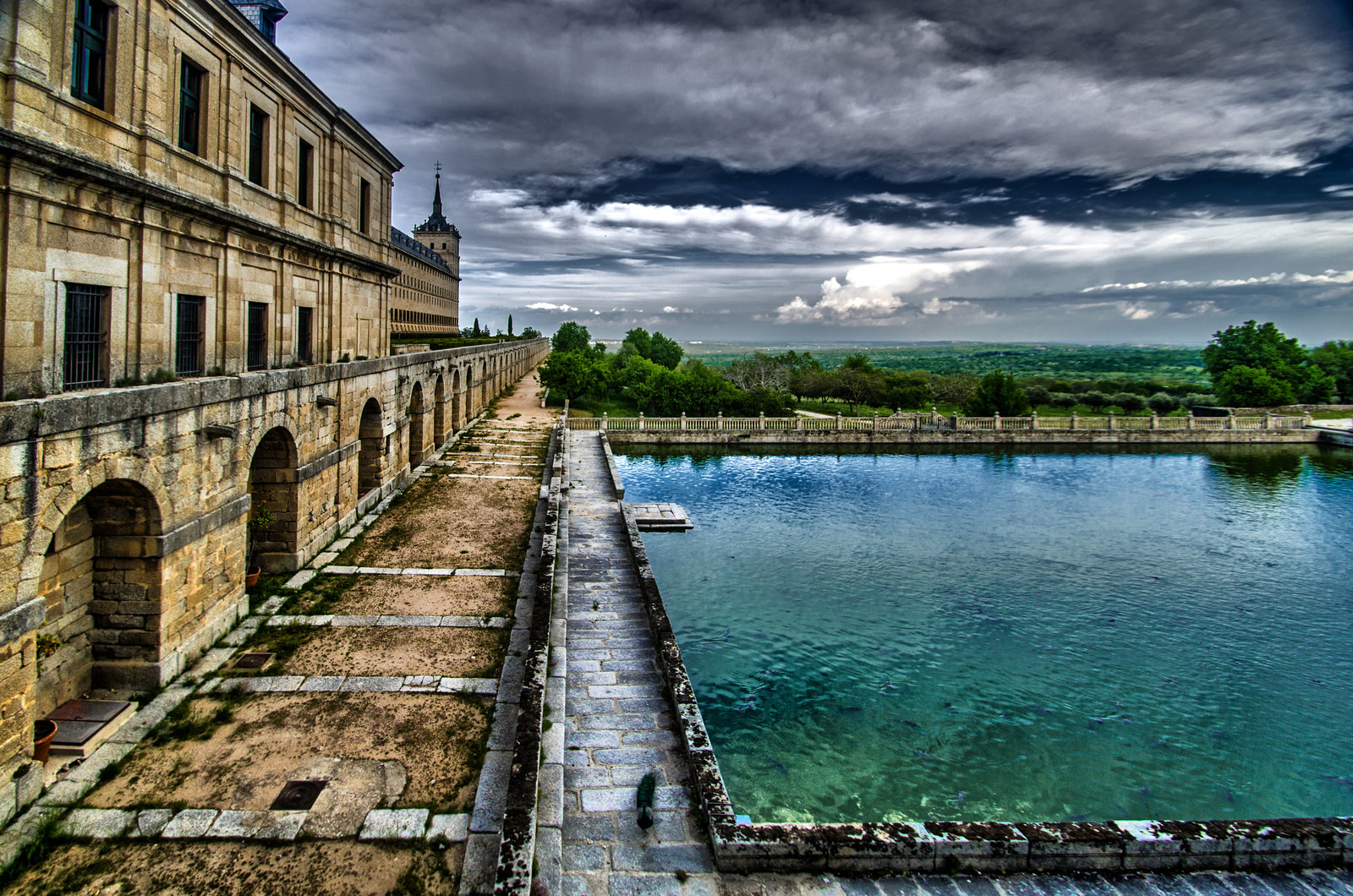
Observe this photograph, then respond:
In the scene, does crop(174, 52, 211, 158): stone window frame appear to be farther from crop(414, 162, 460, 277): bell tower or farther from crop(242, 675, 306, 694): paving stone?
crop(414, 162, 460, 277): bell tower

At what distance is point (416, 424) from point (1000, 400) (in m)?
41.3

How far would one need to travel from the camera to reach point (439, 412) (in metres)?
28.1

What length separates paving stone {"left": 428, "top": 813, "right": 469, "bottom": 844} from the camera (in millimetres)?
6832

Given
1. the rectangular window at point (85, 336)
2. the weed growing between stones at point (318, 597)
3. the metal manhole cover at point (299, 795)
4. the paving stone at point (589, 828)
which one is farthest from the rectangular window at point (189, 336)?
the paving stone at point (589, 828)

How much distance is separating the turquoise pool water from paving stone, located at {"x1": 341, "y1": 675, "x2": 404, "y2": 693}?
5178mm

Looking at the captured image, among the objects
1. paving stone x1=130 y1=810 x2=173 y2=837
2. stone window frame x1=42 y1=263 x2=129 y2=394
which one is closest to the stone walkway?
paving stone x1=130 y1=810 x2=173 y2=837

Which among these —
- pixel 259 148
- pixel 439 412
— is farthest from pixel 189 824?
pixel 439 412

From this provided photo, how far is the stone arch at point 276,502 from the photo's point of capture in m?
13.9

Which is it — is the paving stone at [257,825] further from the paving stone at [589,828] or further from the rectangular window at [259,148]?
the rectangular window at [259,148]

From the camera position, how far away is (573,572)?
1552 cm

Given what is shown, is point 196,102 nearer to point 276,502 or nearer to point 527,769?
point 276,502

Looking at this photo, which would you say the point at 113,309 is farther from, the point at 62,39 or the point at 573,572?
the point at 573,572

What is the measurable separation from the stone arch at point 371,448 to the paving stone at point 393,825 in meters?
14.1

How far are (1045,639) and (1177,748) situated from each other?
4.15m
